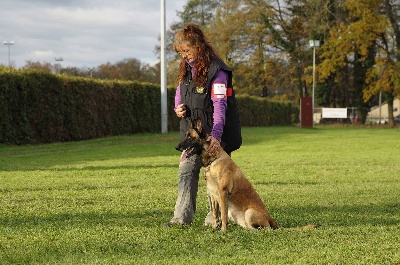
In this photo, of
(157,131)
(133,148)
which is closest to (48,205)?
(133,148)

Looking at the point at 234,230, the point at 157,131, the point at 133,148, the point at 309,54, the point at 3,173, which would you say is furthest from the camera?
the point at 309,54

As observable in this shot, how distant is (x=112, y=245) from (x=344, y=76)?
199ft

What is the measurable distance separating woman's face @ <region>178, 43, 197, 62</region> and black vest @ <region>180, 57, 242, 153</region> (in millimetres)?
202

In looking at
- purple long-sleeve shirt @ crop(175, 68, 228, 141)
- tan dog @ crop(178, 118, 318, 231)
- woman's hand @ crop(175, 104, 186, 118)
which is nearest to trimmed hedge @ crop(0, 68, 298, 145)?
woman's hand @ crop(175, 104, 186, 118)

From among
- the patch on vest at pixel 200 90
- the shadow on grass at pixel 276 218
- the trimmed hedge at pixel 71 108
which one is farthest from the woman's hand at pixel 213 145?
the trimmed hedge at pixel 71 108

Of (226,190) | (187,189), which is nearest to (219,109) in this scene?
(226,190)

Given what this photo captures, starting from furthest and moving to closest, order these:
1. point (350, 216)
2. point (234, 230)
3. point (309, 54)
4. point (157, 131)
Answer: point (309, 54)
point (157, 131)
point (350, 216)
point (234, 230)

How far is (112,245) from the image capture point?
6160mm

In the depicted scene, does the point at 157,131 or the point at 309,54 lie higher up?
the point at 309,54

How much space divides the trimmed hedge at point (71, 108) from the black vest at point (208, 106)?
59.3 feet

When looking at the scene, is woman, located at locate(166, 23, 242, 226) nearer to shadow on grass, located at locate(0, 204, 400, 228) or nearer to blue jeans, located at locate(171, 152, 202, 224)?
blue jeans, located at locate(171, 152, 202, 224)

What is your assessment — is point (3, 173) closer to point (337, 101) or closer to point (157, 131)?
point (157, 131)

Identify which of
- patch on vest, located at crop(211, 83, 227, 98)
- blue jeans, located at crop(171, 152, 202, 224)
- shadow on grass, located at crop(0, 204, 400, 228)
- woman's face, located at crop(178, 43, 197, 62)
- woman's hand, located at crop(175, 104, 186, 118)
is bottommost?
shadow on grass, located at crop(0, 204, 400, 228)

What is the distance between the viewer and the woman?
6957 mm
